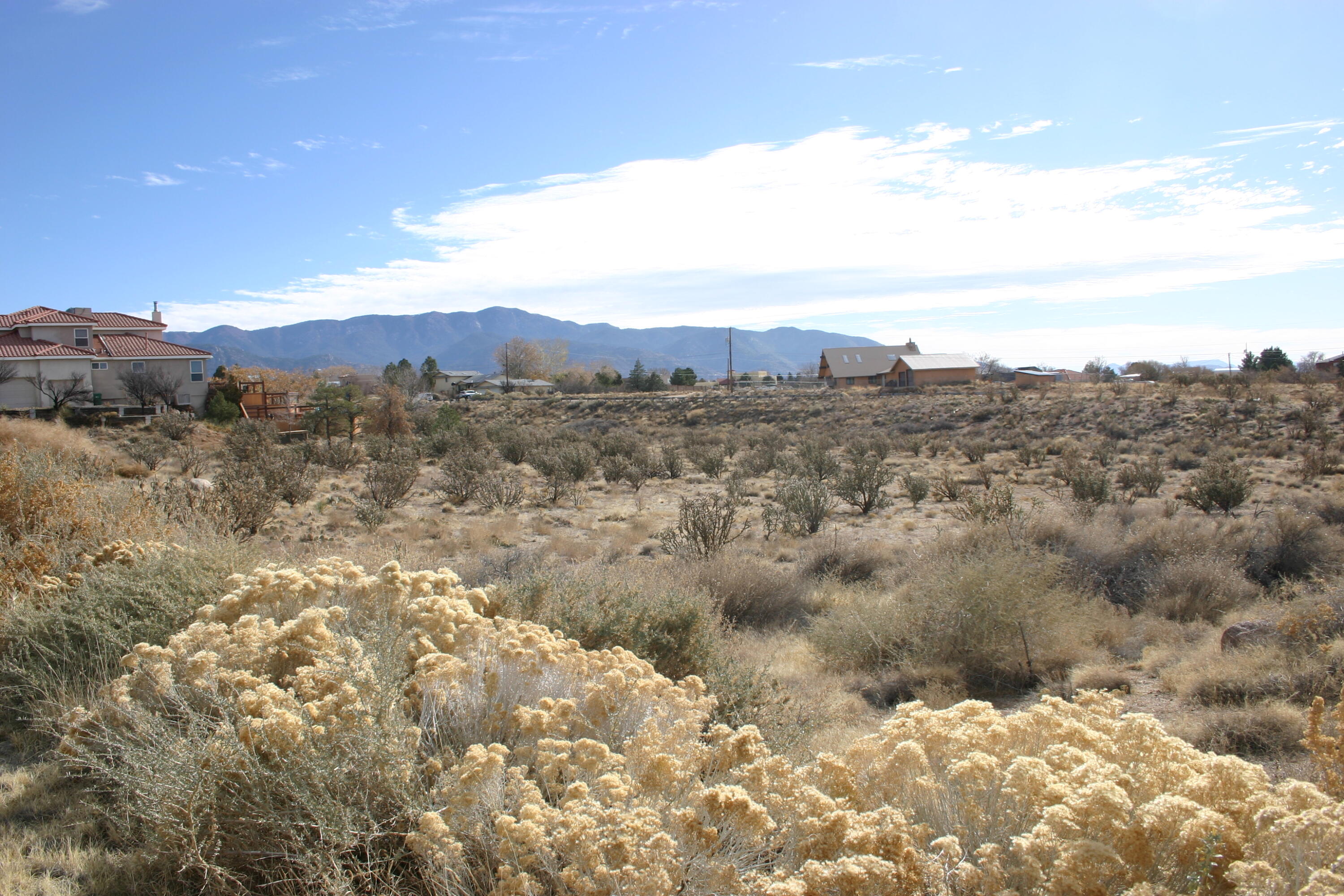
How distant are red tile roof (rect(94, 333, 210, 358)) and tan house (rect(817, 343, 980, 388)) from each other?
4324 cm

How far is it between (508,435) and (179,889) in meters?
25.4

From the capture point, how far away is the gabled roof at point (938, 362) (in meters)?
64.2

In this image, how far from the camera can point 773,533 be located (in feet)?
43.5

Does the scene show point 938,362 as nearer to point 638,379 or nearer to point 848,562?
point 638,379

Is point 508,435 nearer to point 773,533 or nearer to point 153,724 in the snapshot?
point 773,533

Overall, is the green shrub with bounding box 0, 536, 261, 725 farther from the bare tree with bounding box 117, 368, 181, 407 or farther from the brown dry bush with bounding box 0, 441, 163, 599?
the bare tree with bounding box 117, 368, 181, 407

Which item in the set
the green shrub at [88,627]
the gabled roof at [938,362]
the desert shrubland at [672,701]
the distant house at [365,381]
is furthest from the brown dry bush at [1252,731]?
the gabled roof at [938,362]

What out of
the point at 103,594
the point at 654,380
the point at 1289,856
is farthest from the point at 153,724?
the point at 654,380

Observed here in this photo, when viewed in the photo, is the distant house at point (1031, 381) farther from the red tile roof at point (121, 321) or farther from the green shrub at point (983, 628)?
the red tile roof at point (121, 321)

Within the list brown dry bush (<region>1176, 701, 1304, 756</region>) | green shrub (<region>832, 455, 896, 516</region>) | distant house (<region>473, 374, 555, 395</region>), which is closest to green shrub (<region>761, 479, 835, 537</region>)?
green shrub (<region>832, 455, 896, 516</region>)

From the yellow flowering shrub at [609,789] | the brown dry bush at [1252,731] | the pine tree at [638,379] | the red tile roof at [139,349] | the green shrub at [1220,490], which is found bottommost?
the brown dry bush at [1252,731]

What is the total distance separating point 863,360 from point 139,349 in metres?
58.7

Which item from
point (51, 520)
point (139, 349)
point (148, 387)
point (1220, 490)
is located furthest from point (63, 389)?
point (1220, 490)

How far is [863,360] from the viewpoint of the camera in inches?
2990
